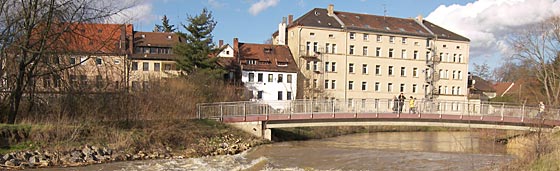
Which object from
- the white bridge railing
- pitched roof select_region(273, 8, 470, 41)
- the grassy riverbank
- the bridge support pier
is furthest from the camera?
pitched roof select_region(273, 8, 470, 41)

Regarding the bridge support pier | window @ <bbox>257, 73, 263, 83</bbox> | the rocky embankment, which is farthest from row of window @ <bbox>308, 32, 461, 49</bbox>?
the rocky embankment

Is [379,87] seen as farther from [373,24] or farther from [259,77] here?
[259,77]

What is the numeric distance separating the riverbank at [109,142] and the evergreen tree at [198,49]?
55.3 feet

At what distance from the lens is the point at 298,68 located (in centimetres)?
6031

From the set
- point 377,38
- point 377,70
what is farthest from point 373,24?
point 377,70

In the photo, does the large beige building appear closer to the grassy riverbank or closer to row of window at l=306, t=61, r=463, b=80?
row of window at l=306, t=61, r=463, b=80

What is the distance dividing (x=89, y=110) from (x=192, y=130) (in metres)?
5.94

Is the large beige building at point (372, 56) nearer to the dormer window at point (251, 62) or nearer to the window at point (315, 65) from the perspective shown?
the window at point (315, 65)

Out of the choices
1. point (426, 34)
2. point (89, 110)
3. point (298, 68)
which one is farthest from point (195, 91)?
point (426, 34)

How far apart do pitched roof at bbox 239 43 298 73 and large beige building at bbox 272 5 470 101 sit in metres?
1.85

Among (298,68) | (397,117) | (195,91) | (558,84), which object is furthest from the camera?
(298,68)

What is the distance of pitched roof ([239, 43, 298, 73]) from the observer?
5772 centimetres

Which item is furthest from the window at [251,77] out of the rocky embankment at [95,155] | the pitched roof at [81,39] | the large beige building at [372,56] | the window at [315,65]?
the pitched roof at [81,39]

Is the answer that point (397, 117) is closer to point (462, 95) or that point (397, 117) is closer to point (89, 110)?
point (89, 110)
